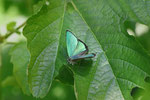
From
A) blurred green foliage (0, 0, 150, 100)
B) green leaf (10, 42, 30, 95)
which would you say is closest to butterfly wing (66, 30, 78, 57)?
blurred green foliage (0, 0, 150, 100)

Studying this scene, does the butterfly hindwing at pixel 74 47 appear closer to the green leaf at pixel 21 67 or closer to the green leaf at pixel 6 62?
the green leaf at pixel 21 67

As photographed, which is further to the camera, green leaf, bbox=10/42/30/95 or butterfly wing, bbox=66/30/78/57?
green leaf, bbox=10/42/30/95

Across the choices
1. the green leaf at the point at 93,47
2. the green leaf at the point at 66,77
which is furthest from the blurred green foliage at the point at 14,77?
the green leaf at the point at 93,47

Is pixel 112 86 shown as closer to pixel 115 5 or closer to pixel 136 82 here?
pixel 136 82

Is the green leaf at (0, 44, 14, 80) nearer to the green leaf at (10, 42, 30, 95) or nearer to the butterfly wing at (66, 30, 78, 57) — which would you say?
the green leaf at (10, 42, 30, 95)

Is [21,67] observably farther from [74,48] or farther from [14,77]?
[74,48]

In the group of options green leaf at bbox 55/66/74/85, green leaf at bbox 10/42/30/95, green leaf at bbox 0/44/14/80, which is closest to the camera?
green leaf at bbox 55/66/74/85

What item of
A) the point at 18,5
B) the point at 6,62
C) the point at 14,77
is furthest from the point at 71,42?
the point at 18,5
